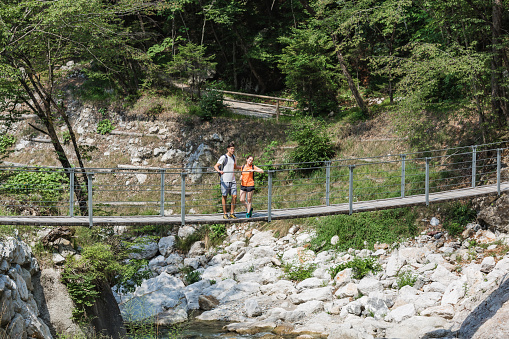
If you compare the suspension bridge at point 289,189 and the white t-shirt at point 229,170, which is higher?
the white t-shirt at point 229,170

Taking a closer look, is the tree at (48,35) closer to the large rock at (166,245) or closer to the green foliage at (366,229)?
the large rock at (166,245)

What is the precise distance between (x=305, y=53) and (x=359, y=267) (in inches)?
382

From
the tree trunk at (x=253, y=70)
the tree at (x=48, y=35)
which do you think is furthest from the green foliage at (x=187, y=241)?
the tree trunk at (x=253, y=70)

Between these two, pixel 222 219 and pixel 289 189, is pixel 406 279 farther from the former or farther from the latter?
pixel 289 189

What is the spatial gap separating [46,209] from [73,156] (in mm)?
8296

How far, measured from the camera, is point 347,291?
36.3ft

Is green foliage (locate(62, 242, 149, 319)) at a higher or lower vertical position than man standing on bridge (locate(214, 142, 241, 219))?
lower

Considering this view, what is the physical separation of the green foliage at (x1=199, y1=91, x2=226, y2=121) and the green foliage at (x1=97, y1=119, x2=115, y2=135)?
4.03 meters

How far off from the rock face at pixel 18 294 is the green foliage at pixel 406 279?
738 centimetres

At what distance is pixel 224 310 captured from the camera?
11680 millimetres

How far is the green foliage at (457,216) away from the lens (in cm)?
1206

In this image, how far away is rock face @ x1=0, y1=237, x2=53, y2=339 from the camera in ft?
22.7

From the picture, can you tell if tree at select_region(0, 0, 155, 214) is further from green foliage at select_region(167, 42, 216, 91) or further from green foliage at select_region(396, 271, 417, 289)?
green foliage at select_region(396, 271, 417, 289)

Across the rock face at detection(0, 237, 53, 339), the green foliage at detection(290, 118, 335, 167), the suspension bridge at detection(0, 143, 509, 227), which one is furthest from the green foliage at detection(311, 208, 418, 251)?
the rock face at detection(0, 237, 53, 339)
